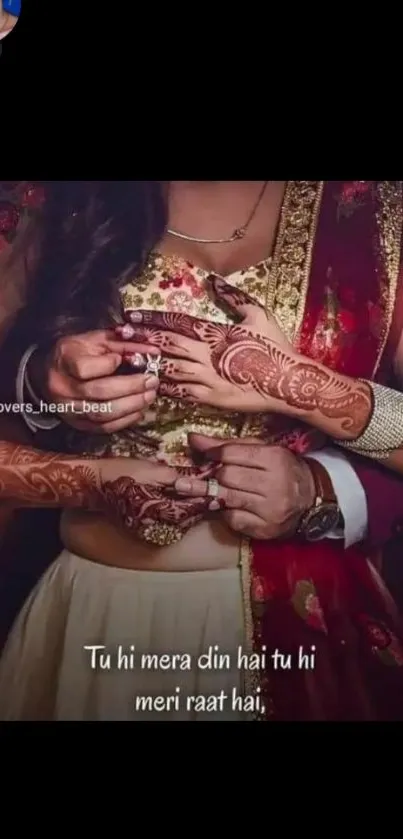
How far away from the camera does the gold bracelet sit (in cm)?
184

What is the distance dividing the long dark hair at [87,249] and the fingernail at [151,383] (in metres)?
0.14

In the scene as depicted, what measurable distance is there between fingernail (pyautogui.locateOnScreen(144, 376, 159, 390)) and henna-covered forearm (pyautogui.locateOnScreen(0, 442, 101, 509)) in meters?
0.19

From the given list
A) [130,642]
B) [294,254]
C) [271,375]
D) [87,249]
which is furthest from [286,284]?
[130,642]

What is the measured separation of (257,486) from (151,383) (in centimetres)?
29

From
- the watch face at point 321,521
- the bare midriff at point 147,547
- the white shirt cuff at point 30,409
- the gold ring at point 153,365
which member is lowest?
the bare midriff at point 147,547

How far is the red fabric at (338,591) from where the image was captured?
1825 mm

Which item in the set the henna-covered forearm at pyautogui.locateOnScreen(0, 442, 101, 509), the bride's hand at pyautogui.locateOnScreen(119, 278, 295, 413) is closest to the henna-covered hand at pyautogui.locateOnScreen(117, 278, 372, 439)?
the bride's hand at pyautogui.locateOnScreen(119, 278, 295, 413)

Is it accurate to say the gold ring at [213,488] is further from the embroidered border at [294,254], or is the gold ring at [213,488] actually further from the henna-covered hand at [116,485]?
the embroidered border at [294,254]

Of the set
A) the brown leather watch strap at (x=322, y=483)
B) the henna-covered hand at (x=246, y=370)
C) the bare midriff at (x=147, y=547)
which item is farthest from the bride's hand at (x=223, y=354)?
the bare midriff at (x=147, y=547)

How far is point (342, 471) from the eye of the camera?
184cm

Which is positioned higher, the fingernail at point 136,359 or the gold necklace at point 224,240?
the gold necklace at point 224,240
